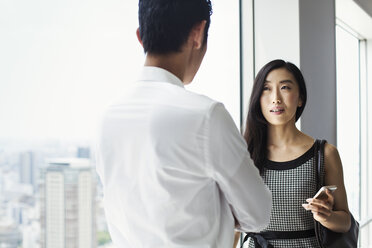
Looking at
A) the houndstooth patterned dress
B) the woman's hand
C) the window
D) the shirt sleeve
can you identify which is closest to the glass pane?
the window

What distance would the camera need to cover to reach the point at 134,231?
0.89 meters

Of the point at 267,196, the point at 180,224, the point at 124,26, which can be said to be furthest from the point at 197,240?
the point at 124,26

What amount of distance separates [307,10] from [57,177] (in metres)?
1.66

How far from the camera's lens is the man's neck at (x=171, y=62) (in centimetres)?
88

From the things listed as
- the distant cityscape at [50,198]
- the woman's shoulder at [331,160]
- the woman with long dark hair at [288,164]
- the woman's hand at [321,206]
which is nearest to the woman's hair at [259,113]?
the woman with long dark hair at [288,164]

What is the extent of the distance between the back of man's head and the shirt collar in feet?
0.12

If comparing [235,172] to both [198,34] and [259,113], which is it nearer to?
[198,34]

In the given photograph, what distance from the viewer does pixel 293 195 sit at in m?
1.67

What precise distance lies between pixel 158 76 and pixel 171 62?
1.6 inches

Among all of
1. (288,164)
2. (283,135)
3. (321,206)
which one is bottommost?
(321,206)

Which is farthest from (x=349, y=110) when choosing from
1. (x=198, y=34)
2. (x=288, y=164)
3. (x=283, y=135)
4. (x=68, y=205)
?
(x=198, y=34)

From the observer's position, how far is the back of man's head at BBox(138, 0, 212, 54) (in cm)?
85

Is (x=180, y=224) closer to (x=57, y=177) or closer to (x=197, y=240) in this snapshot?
Answer: (x=197, y=240)

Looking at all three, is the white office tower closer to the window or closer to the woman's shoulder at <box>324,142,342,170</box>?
the woman's shoulder at <box>324,142,342,170</box>
